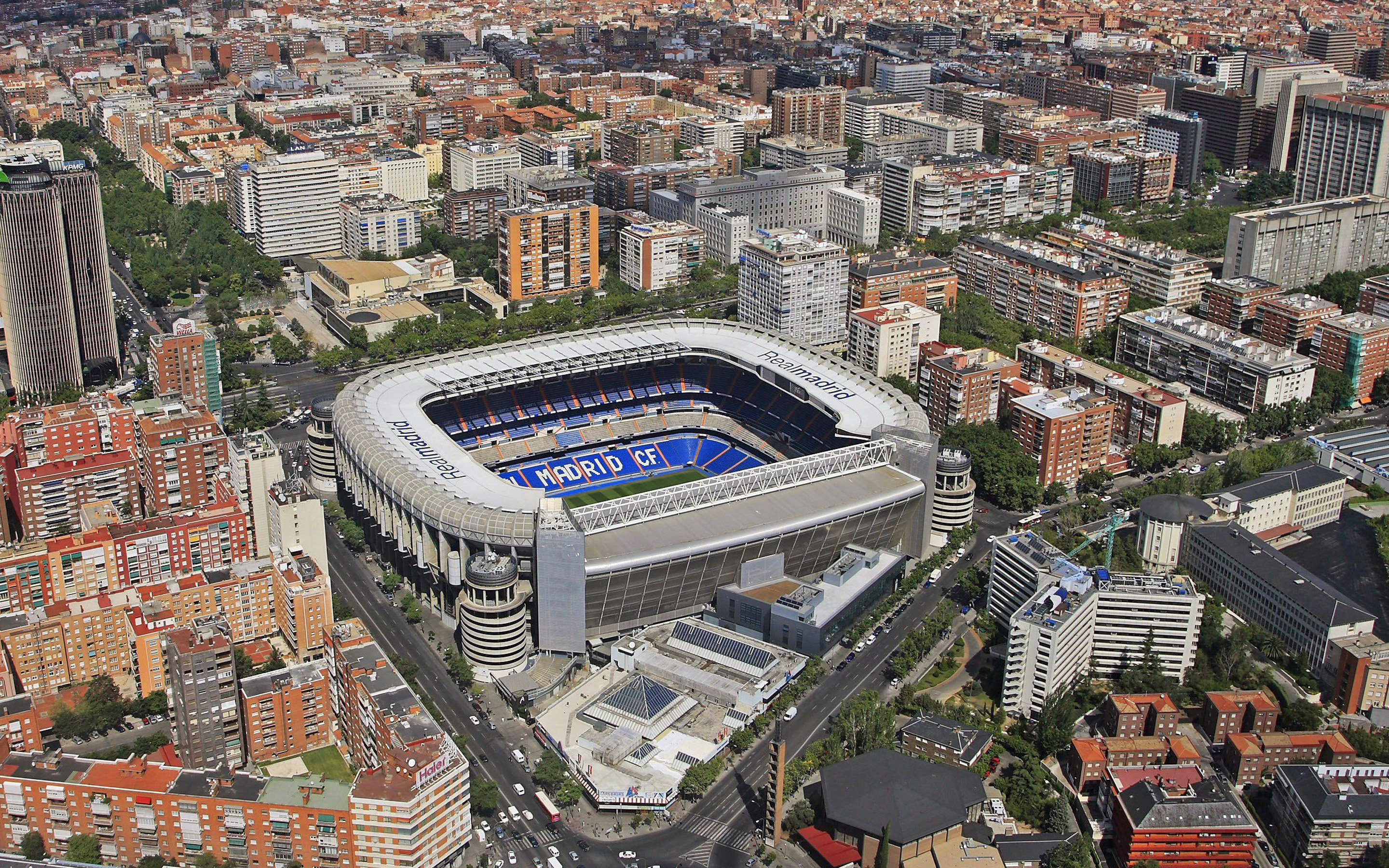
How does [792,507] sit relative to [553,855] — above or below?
above

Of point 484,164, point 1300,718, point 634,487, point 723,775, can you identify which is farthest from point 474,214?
point 1300,718

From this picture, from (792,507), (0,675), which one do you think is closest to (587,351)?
(792,507)

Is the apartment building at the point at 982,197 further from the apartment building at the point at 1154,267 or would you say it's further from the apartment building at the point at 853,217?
the apartment building at the point at 1154,267

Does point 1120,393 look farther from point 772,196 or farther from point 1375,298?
point 772,196

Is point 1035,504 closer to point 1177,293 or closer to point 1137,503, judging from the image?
point 1137,503

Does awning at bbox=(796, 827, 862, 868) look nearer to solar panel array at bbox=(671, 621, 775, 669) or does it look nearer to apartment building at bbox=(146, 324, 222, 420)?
solar panel array at bbox=(671, 621, 775, 669)
